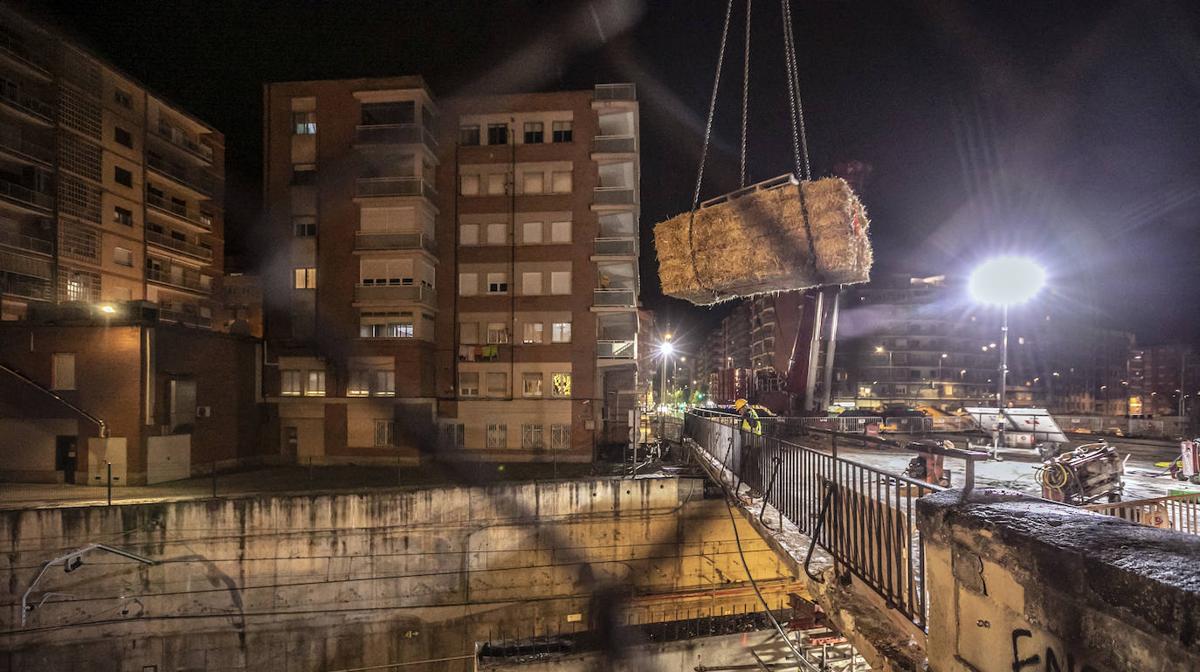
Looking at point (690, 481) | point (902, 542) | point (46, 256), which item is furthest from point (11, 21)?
point (902, 542)

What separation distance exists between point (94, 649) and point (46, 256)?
21231 mm

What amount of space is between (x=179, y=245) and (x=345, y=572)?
91.4 ft

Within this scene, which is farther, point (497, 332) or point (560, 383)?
point (497, 332)

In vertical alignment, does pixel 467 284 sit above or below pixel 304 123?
below

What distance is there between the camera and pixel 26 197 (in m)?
23.4

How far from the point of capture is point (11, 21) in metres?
23.1

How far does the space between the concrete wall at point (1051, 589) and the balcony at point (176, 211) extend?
3864 cm

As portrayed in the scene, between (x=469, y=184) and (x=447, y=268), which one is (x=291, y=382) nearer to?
(x=447, y=268)

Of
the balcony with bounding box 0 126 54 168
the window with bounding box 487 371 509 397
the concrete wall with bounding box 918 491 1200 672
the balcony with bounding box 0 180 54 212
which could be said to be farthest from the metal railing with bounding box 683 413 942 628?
the balcony with bounding box 0 126 54 168

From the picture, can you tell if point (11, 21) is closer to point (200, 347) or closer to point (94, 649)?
point (200, 347)

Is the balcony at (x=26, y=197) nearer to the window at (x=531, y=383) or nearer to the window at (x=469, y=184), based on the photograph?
the window at (x=469, y=184)

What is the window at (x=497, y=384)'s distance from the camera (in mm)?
25250

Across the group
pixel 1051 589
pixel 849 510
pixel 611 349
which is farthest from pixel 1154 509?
pixel 611 349

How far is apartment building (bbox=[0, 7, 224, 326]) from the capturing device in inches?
912
